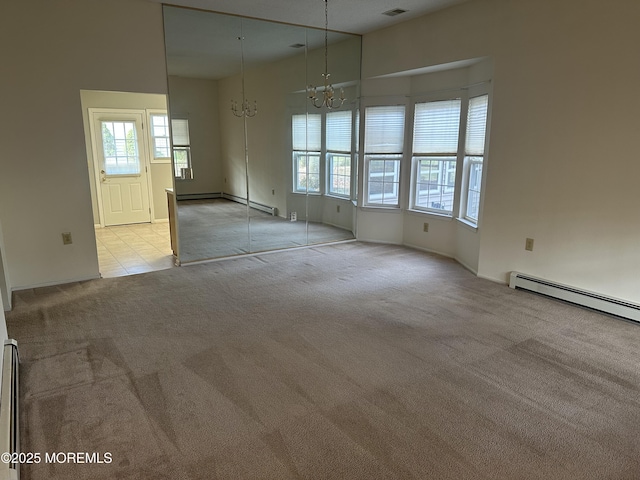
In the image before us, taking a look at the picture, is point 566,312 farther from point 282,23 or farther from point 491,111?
point 282,23

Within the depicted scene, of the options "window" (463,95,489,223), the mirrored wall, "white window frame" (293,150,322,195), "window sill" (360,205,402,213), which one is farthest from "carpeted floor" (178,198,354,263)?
"window" (463,95,489,223)

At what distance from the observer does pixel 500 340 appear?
10.5 feet

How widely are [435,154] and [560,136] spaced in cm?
182

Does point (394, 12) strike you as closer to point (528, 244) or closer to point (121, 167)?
point (528, 244)

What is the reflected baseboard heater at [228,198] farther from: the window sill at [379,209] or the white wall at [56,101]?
the window sill at [379,209]

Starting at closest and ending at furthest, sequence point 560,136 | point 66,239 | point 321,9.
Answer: point 560,136 → point 66,239 → point 321,9

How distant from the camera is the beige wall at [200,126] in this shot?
189 inches

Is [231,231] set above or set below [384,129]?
below

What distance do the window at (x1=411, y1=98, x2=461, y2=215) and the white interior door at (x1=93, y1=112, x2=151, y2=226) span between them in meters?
4.97

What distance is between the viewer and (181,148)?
16.4 ft

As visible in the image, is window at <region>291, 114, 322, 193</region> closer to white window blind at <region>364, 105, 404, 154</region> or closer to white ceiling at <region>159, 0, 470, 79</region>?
white window blind at <region>364, 105, 404, 154</region>

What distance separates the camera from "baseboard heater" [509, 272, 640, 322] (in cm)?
354

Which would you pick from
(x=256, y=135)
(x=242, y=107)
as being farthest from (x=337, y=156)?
(x=242, y=107)

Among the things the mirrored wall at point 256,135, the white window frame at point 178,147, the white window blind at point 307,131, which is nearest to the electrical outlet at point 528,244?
the mirrored wall at point 256,135
